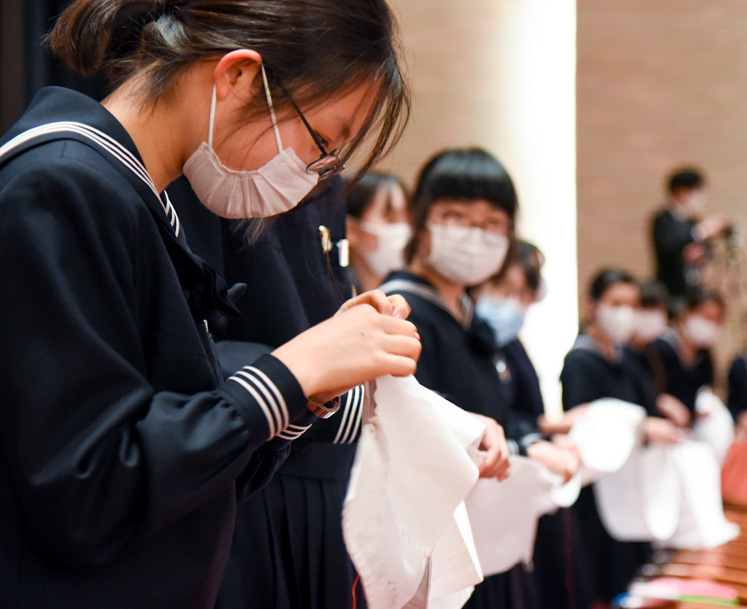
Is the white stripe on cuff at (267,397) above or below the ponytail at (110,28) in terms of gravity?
below

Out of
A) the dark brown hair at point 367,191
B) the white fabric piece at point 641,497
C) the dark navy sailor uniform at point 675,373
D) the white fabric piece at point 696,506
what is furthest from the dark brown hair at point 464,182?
the dark navy sailor uniform at point 675,373

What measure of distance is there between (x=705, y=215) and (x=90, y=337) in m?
8.77

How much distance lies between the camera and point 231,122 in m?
1.11

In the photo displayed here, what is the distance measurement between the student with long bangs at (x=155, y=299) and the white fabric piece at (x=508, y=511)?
104 cm

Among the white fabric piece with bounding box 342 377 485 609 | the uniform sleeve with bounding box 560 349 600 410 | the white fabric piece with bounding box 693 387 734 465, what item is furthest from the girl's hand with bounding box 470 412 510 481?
the white fabric piece with bounding box 693 387 734 465

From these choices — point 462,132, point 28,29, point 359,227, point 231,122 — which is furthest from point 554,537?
point 462,132

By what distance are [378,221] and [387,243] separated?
0.08m

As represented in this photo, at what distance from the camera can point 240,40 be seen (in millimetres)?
1084

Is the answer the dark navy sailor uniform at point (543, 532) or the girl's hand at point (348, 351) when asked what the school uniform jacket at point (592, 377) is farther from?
the girl's hand at point (348, 351)

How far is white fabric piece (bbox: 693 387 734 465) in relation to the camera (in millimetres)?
6527

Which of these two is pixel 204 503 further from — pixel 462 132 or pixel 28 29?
pixel 462 132

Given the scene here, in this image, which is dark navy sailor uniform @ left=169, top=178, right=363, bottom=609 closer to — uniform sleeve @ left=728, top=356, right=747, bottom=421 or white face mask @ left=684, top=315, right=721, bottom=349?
white face mask @ left=684, top=315, right=721, bottom=349

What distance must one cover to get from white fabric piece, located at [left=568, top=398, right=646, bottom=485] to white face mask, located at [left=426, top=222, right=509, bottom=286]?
37.6 inches

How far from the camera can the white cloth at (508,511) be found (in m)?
2.17
